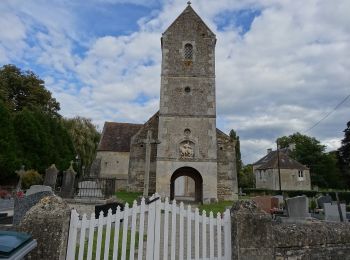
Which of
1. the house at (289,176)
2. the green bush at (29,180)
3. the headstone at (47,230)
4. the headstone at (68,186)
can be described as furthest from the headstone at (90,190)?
the house at (289,176)

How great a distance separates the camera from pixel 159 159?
77.7 ft

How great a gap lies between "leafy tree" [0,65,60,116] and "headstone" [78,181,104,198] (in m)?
24.7

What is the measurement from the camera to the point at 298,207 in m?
10.6

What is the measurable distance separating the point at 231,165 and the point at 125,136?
1455 cm

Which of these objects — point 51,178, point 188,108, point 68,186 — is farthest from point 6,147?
point 188,108

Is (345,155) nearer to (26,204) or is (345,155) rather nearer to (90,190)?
(90,190)

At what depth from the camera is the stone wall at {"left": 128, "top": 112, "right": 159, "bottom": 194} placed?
25.4m

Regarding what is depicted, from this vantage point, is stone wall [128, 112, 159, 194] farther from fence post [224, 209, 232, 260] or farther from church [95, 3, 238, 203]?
fence post [224, 209, 232, 260]

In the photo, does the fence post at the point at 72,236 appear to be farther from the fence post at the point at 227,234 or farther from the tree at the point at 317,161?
the tree at the point at 317,161

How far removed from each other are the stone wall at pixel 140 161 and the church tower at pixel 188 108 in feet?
5.62

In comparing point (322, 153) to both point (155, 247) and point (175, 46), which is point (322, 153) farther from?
point (155, 247)

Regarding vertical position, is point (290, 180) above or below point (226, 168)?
above

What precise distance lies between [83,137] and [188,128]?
76.0 feet

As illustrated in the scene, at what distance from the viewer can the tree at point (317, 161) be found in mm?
57188
